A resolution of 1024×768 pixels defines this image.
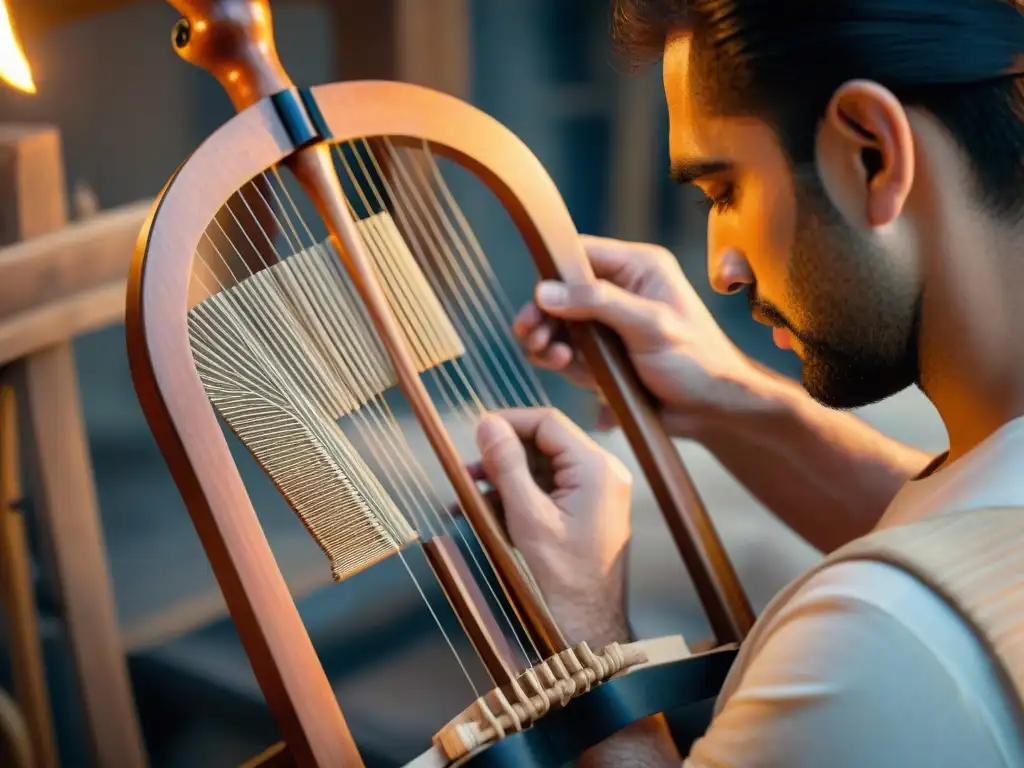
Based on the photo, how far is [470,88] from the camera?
133cm

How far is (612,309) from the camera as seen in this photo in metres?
0.73

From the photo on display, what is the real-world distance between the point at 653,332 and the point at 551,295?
0.29ft

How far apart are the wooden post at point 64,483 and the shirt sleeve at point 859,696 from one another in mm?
559

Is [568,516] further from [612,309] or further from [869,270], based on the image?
[869,270]

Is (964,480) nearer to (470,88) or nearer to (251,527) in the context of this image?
(251,527)

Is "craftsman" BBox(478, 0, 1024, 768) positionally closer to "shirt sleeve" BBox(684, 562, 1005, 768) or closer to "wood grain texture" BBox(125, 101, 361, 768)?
"shirt sleeve" BBox(684, 562, 1005, 768)

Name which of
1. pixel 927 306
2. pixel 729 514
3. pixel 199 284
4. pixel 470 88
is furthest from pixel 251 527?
pixel 470 88

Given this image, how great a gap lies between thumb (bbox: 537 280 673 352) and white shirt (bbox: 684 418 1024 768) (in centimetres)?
33

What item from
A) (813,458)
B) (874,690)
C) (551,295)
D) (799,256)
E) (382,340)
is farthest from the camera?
(813,458)

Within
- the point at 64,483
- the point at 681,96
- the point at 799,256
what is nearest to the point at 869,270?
the point at 799,256

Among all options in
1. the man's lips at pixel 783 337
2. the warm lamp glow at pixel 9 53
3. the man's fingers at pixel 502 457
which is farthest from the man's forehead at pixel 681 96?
the warm lamp glow at pixel 9 53

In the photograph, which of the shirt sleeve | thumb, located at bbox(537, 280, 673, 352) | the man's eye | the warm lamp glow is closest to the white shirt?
the shirt sleeve

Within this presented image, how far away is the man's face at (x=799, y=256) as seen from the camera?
19.5 inches

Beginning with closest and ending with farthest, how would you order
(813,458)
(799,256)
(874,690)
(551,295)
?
(874,690) < (799,256) < (551,295) < (813,458)
